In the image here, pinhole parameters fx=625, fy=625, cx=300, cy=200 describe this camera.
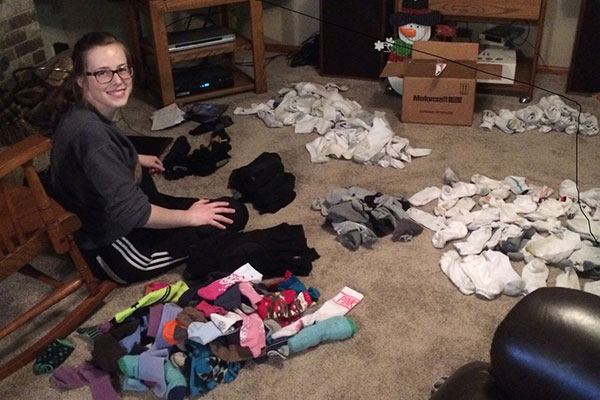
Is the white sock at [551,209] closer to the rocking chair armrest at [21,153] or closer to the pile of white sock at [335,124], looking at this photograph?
the pile of white sock at [335,124]

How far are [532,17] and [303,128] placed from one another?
1.19m

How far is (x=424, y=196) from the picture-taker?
237 centimetres

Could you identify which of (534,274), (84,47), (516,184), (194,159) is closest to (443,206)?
(516,184)

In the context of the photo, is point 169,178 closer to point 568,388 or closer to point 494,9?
point 494,9

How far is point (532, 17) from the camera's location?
9.60 ft

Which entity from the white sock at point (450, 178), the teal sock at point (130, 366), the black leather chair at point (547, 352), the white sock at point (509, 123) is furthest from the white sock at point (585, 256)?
the teal sock at point (130, 366)

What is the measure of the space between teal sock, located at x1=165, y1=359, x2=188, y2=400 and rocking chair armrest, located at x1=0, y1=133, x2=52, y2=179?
2.10ft

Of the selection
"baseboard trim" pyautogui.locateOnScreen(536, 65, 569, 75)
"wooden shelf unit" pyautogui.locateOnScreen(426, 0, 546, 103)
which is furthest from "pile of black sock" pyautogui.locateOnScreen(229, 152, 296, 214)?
"baseboard trim" pyautogui.locateOnScreen(536, 65, 569, 75)

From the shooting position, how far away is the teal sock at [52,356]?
1699 millimetres

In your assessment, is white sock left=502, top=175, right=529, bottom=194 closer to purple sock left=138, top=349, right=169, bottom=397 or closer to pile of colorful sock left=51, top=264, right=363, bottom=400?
pile of colorful sock left=51, top=264, right=363, bottom=400

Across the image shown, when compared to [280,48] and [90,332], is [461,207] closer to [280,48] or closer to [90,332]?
[90,332]

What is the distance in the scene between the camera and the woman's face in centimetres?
172

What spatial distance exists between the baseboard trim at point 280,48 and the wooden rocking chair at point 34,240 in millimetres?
2371

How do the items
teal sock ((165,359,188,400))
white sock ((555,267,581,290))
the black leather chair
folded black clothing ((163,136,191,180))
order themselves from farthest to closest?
1. folded black clothing ((163,136,191,180))
2. white sock ((555,267,581,290))
3. teal sock ((165,359,188,400))
4. the black leather chair
